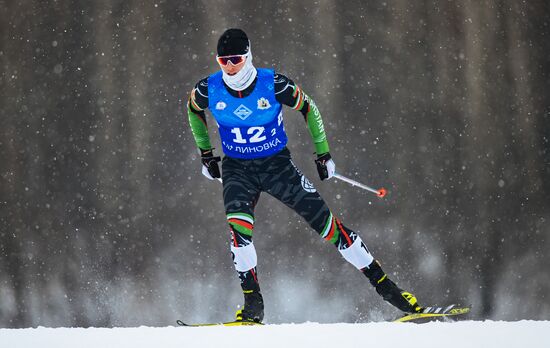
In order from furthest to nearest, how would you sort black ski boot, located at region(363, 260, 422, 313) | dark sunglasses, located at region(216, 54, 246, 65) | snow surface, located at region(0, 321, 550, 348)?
1. black ski boot, located at region(363, 260, 422, 313)
2. dark sunglasses, located at region(216, 54, 246, 65)
3. snow surface, located at region(0, 321, 550, 348)

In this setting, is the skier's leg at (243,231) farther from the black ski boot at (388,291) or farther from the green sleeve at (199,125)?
the black ski boot at (388,291)

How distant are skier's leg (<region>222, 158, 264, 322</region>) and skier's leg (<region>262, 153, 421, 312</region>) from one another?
0.14 meters

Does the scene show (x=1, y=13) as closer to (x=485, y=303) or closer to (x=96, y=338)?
(x=96, y=338)

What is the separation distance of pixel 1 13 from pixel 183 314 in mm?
3087

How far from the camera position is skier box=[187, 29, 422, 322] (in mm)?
3939

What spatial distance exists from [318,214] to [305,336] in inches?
47.5

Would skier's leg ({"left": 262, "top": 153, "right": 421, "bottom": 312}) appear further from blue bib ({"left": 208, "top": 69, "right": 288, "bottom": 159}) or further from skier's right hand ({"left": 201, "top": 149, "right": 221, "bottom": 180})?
skier's right hand ({"left": 201, "top": 149, "right": 221, "bottom": 180})

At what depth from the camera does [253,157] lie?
4059 mm

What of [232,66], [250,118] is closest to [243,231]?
[250,118]

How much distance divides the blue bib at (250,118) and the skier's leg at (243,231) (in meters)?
0.16

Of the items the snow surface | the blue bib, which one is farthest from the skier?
the snow surface

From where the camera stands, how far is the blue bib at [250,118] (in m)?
3.97

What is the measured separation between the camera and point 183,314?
5.49m

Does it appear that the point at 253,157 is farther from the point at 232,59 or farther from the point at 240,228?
the point at 232,59
